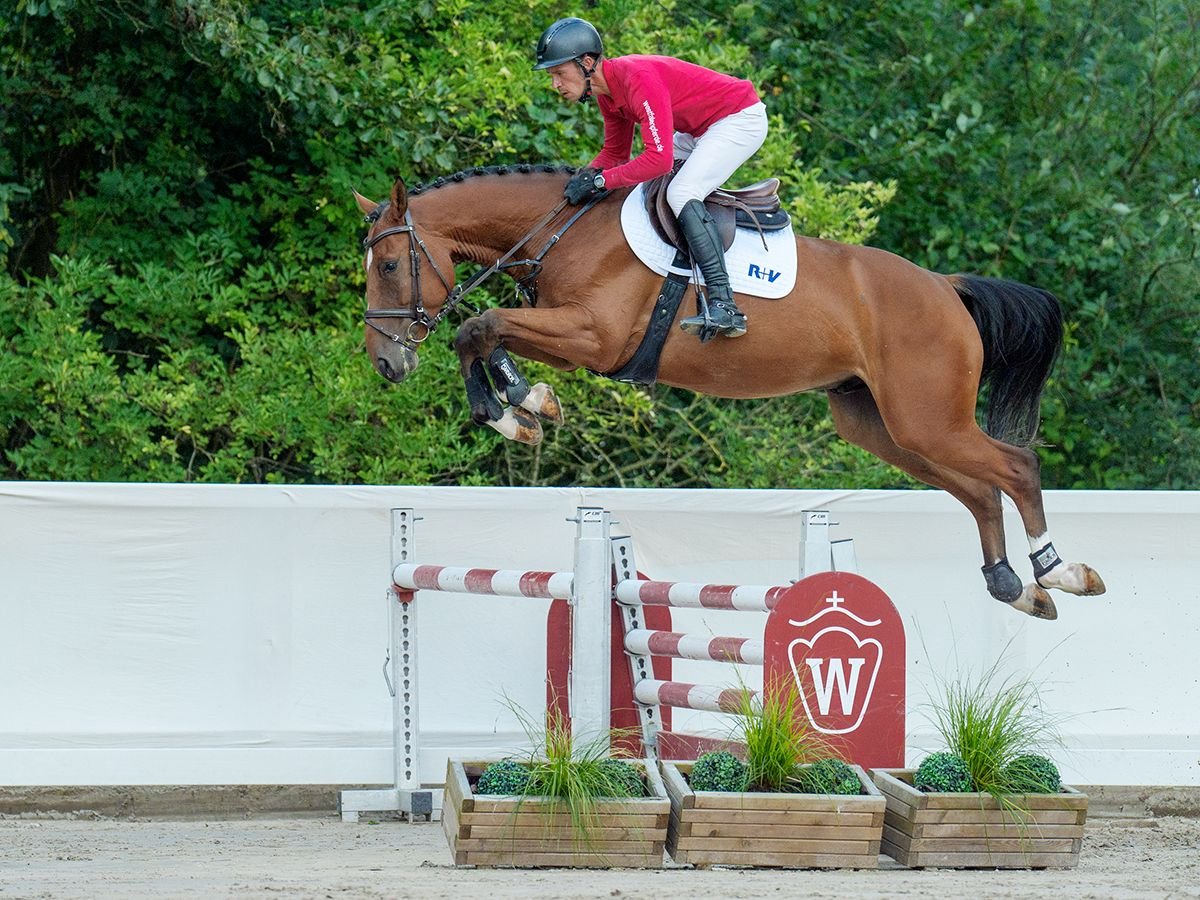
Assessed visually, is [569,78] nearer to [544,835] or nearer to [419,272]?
[419,272]

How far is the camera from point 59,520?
5.54 m

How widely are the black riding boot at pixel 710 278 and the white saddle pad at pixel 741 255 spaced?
10 cm

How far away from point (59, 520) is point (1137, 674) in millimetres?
4144

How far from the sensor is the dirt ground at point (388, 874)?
3.53 meters

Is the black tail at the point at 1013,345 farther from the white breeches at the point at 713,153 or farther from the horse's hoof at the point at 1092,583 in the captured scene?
the white breeches at the point at 713,153

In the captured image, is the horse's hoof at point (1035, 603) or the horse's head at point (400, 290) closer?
the horse's head at point (400, 290)

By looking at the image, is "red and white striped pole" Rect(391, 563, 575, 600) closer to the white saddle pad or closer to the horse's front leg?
the horse's front leg

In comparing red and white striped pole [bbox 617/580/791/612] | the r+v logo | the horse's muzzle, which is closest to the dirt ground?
red and white striped pole [bbox 617/580/791/612]

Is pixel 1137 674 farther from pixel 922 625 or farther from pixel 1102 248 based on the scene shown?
pixel 1102 248

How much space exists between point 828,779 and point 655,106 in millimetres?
2126

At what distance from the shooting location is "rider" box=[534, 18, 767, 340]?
4.73 metres

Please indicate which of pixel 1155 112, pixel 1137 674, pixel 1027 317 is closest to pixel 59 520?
pixel 1027 317

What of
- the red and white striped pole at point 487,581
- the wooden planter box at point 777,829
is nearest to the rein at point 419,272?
the red and white striped pole at point 487,581

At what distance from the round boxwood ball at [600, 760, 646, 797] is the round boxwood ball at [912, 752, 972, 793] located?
0.80m
